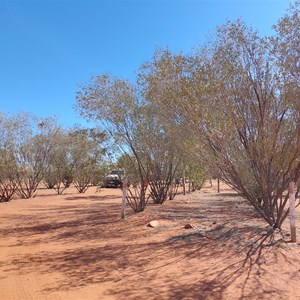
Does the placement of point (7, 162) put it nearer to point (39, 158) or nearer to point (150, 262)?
point (39, 158)

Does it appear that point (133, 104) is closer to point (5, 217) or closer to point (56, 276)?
point (5, 217)

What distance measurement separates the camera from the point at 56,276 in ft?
18.6

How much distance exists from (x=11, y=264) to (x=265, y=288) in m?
4.44

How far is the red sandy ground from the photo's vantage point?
495cm

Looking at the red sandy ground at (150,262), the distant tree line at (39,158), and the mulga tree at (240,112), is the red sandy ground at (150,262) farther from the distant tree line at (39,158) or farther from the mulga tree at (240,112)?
the distant tree line at (39,158)

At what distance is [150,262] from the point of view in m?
6.43

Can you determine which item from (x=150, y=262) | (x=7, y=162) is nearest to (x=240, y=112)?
(x=150, y=262)

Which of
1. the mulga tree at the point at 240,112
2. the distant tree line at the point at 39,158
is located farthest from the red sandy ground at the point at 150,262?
the distant tree line at the point at 39,158

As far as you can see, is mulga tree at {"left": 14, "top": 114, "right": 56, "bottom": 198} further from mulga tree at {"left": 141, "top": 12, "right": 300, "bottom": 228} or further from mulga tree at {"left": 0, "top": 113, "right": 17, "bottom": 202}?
mulga tree at {"left": 141, "top": 12, "right": 300, "bottom": 228}

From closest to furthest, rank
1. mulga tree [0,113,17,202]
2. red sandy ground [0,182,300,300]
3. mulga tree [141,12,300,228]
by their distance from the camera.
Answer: red sandy ground [0,182,300,300], mulga tree [141,12,300,228], mulga tree [0,113,17,202]

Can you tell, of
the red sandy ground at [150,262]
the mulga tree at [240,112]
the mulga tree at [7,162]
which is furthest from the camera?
the mulga tree at [7,162]

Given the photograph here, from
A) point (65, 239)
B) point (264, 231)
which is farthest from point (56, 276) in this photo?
point (264, 231)

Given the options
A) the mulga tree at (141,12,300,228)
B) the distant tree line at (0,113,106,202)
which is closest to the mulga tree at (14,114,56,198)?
the distant tree line at (0,113,106,202)

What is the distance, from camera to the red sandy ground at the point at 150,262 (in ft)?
16.3
